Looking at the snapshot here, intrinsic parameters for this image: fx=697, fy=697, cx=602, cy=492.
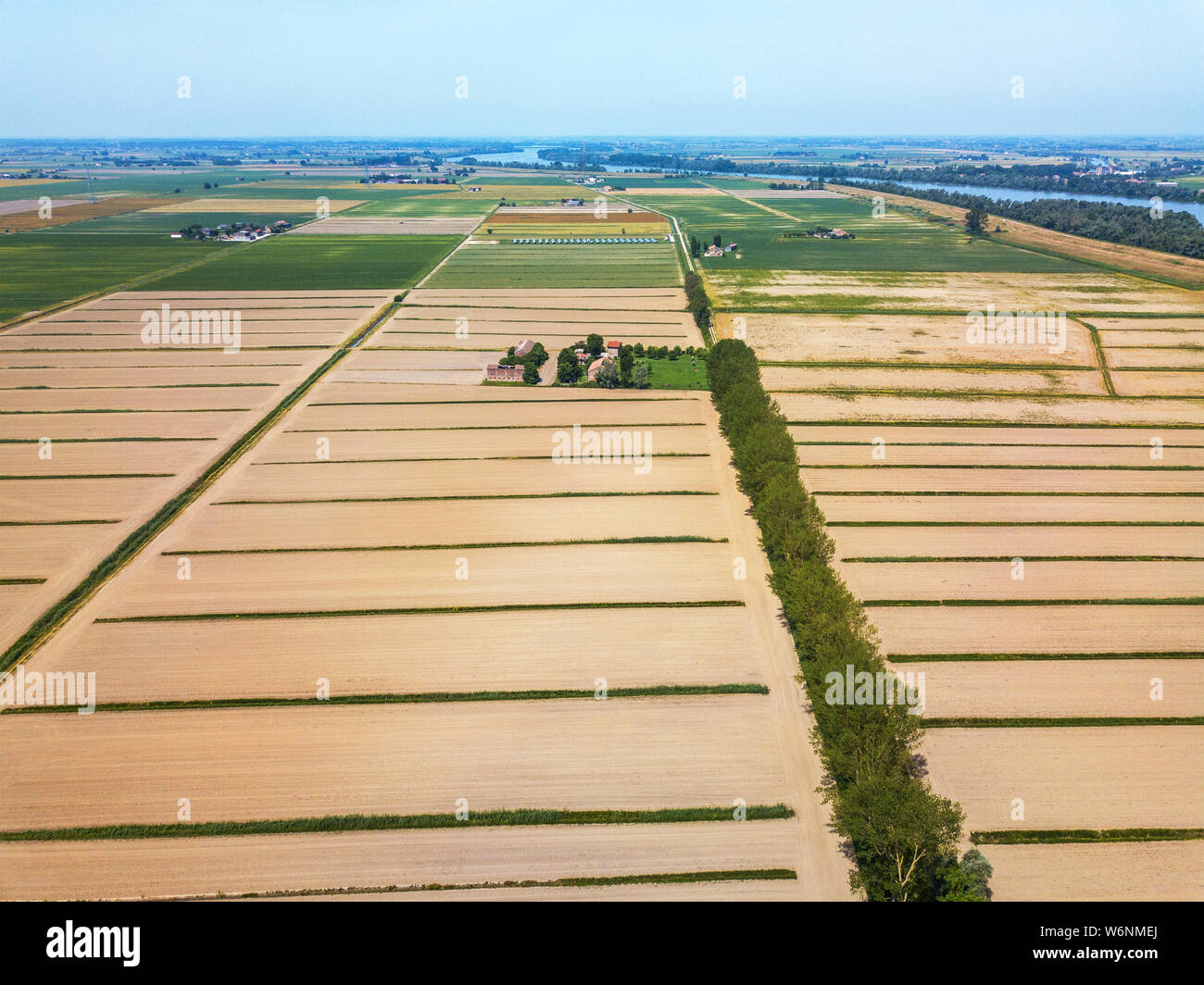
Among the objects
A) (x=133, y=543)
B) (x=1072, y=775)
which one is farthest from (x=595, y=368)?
(x=1072, y=775)

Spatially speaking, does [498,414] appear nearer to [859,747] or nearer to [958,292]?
[859,747]

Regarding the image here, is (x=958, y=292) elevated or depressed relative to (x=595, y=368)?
elevated

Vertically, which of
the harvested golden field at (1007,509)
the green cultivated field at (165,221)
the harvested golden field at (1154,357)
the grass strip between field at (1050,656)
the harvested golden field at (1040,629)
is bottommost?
the grass strip between field at (1050,656)

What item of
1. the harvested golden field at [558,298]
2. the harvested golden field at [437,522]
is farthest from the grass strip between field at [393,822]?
the harvested golden field at [558,298]

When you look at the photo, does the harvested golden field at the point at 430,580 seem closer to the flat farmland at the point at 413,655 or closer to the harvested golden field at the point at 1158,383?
the flat farmland at the point at 413,655

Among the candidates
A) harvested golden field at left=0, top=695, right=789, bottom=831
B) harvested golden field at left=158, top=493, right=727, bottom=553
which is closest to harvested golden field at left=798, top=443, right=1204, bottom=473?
harvested golden field at left=158, top=493, right=727, bottom=553

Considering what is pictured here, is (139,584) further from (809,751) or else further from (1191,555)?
(1191,555)
